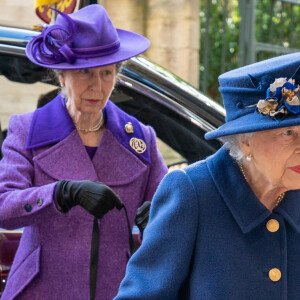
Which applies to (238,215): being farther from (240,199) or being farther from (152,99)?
(152,99)

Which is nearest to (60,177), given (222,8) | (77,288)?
(77,288)

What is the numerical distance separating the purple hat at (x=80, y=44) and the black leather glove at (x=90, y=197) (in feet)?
1.50

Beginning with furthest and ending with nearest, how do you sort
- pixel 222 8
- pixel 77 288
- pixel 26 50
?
pixel 222 8 → pixel 26 50 → pixel 77 288

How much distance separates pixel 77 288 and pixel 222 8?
18.9 ft

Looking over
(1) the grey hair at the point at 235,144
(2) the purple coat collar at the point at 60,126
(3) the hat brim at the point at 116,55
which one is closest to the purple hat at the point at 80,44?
(3) the hat brim at the point at 116,55

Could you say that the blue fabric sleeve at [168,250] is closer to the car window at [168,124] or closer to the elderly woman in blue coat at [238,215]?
the elderly woman in blue coat at [238,215]

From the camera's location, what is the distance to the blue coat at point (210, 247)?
6.96 feet

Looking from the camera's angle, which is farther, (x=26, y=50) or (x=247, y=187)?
(x=26, y=50)

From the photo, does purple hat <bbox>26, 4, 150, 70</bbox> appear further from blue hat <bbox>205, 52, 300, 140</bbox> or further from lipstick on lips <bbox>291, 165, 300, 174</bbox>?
lipstick on lips <bbox>291, 165, 300, 174</bbox>

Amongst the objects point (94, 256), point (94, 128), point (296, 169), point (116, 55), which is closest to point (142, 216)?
point (94, 256)

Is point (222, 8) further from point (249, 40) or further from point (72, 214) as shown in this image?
point (72, 214)

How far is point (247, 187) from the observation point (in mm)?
2230

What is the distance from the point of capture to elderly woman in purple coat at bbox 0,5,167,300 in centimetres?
288

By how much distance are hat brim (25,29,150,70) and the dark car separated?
6.7 inches
